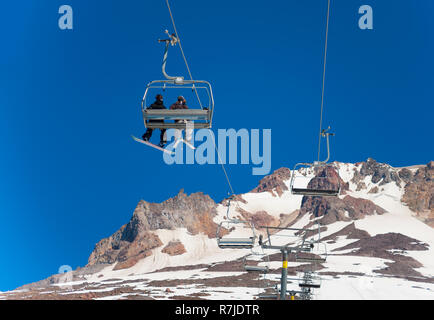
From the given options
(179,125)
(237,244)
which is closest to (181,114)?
(179,125)

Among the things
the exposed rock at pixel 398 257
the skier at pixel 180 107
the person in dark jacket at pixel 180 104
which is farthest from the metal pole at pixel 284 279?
the exposed rock at pixel 398 257

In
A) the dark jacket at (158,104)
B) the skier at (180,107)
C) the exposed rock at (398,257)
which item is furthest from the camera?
the exposed rock at (398,257)

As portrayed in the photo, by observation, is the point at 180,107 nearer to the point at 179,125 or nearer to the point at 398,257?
the point at 179,125

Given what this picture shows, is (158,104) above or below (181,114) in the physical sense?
above

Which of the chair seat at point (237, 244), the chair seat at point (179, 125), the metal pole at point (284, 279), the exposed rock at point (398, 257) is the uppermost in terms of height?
the chair seat at point (179, 125)

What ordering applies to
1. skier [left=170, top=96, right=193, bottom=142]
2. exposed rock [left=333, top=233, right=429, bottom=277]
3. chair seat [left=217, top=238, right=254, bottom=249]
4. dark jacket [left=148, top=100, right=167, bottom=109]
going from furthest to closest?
exposed rock [left=333, top=233, right=429, bottom=277] < chair seat [left=217, top=238, right=254, bottom=249] < skier [left=170, top=96, right=193, bottom=142] < dark jacket [left=148, top=100, right=167, bottom=109]

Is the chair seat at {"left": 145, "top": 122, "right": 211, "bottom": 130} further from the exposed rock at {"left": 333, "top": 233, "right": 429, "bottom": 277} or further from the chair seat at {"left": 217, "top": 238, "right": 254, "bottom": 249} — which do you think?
the exposed rock at {"left": 333, "top": 233, "right": 429, "bottom": 277}

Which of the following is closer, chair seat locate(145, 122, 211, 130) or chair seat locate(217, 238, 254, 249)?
chair seat locate(145, 122, 211, 130)

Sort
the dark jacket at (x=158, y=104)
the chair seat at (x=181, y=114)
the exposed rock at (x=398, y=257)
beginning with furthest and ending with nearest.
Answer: the exposed rock at (x=398, y=257) → the dark jacket at (x=158, y=104) → the chair seat at (x=181, y=114)

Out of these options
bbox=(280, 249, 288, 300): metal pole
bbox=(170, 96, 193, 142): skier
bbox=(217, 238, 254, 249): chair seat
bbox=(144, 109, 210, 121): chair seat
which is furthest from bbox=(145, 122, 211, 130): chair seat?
bbox=(280, 249, 288, 300): metal pole

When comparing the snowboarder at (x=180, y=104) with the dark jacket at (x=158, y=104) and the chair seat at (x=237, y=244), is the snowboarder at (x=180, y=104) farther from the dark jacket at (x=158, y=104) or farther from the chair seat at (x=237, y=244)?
the chair seat at (x=237, y=244)

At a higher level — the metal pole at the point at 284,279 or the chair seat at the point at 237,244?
the chair seat at the point at 237,244
